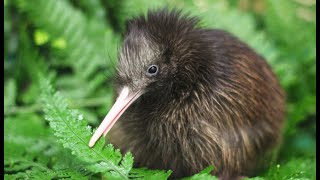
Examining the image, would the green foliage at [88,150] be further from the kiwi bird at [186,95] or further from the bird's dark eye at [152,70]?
the bird's dark eye at [152,70]

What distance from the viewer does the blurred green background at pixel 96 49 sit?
3.04 m

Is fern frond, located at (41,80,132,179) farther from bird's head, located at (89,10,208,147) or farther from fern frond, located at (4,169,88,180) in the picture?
bird's head, located at (89,10,208,147)

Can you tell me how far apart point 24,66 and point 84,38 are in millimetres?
413

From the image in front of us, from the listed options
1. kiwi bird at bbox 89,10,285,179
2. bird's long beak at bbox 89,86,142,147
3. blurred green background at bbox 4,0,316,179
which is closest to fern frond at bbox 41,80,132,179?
bird's long beak at bbox 89,86,142,147

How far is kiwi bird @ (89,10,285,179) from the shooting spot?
2.24 metres

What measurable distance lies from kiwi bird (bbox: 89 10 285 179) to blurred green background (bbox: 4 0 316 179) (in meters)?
0.64

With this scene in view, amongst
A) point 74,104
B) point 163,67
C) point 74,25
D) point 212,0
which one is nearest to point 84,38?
point 74,25

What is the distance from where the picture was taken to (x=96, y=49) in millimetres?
3166

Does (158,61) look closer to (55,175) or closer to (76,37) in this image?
(55,175)

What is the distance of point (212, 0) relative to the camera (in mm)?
3299

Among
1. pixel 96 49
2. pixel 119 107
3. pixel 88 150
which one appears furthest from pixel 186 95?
pixel 96 49

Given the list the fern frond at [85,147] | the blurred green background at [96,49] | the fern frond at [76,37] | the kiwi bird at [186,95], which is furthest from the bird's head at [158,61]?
the fern frond at [76,37]

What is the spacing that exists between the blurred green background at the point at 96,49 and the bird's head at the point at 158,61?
2.29 feet

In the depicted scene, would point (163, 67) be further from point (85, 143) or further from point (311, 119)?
point (311, 119)
